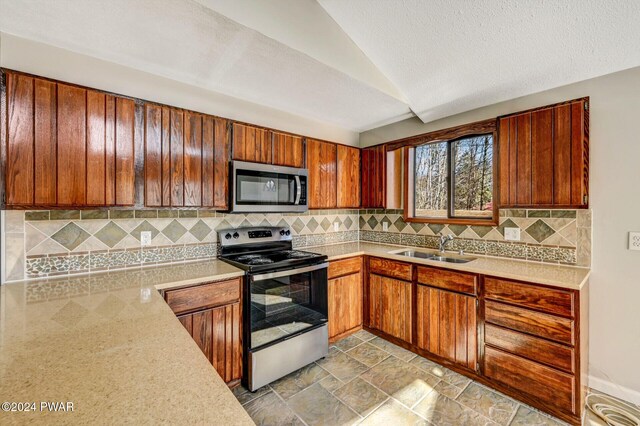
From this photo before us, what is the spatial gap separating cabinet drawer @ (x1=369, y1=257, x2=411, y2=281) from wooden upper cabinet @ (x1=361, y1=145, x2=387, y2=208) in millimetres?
745

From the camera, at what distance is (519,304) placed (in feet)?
6.38

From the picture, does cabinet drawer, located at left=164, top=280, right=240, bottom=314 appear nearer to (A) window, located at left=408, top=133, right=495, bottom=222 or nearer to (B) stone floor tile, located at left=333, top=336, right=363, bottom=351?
(B) stone floor tile, located at left=333, top=336, right=363, bottom=351

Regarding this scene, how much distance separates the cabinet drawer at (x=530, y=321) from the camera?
176 centimetres

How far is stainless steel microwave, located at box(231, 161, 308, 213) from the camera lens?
7.62ft

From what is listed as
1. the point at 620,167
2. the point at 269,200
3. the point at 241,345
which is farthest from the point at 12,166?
the point at 620,167

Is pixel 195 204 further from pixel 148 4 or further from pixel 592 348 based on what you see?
pixel 592 348

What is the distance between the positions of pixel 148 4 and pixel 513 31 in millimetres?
2009

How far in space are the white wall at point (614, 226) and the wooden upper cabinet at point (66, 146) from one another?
10.7 feet

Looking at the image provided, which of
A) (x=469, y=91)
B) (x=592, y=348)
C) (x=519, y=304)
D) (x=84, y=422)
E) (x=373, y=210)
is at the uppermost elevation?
(x=469, y=91)

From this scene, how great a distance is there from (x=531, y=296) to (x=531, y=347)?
0.35 meters

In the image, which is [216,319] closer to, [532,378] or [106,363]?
[106,363]

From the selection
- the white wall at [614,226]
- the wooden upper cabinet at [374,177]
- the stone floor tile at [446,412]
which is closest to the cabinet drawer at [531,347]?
the stone floor tile at [446,412]

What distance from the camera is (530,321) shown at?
6.21 feet

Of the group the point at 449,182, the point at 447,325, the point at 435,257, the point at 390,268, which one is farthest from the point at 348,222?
the point at 447,325
